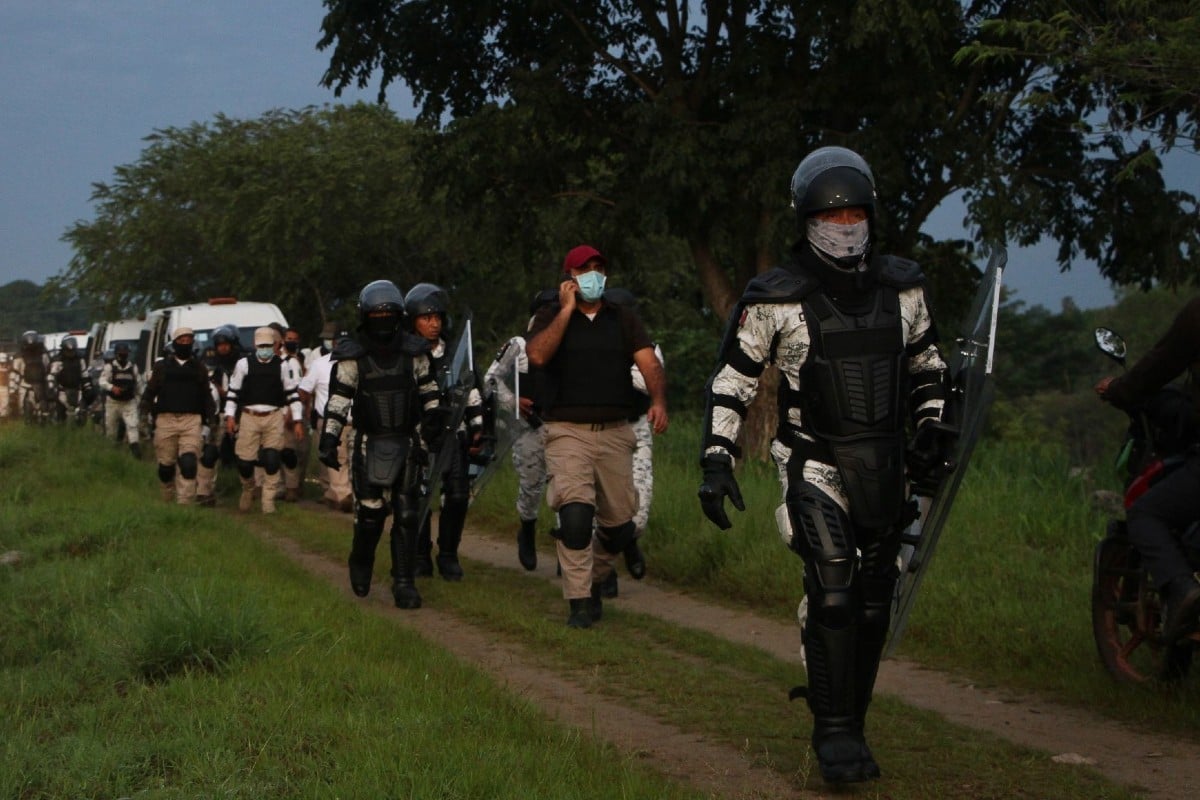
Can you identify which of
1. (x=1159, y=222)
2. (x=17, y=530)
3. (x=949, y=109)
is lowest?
(x=17, y=530)

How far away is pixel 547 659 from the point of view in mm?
7711

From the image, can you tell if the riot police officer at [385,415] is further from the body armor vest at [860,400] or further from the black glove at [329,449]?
the body armor vest at [860,400]

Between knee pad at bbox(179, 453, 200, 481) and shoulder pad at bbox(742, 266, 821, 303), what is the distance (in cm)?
1234

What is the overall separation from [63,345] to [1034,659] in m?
24.0

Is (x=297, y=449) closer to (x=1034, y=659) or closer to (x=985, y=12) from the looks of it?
(x=985, y=12)

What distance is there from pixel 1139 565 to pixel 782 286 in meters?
2.50

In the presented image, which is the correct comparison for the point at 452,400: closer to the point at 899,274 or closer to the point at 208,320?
the point at 899,274

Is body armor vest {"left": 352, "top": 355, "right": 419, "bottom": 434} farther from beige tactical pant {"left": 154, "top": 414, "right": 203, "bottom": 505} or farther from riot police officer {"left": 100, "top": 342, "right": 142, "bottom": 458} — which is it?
riot police officer {"left": 100, "top": 342, "right": 142, "bottom": 458}

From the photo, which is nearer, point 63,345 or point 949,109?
point 949,109

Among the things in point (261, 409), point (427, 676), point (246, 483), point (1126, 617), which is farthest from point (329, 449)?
point (246, 483)

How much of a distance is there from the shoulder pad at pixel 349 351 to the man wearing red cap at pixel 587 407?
1.20 meters

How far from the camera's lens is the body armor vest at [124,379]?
21484 mm

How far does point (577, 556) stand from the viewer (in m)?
8.59

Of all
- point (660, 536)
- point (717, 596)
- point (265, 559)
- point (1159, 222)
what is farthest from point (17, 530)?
point (1159, 222)
